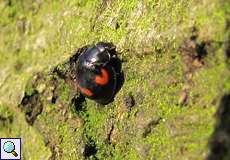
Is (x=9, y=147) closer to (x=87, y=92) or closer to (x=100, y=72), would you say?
(x=87, y=92)

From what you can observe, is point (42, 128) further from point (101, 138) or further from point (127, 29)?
point (127, 29)

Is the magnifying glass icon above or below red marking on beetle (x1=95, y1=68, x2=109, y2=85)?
below

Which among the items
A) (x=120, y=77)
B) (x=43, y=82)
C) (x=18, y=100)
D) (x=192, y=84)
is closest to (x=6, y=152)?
(x=18, y=100)

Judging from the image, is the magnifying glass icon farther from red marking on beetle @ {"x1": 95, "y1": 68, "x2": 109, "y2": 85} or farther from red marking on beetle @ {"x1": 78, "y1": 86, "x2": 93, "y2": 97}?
red marking on beetle @ {"x1": 95, "y1": 68, "x2": 109, "y2": 85}

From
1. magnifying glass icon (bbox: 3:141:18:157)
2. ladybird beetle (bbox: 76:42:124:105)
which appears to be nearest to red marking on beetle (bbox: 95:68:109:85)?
ladybird beetle (bbox: 76:42:124:105)

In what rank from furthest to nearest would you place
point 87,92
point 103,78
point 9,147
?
point 9,147 → point 87,92 → point 103,78

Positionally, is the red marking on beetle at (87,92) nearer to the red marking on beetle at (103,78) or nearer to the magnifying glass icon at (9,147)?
the red marking on beetle at (103,78)

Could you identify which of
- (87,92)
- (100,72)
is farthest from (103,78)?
(87,92)

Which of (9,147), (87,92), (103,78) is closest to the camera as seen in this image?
(103,78)
